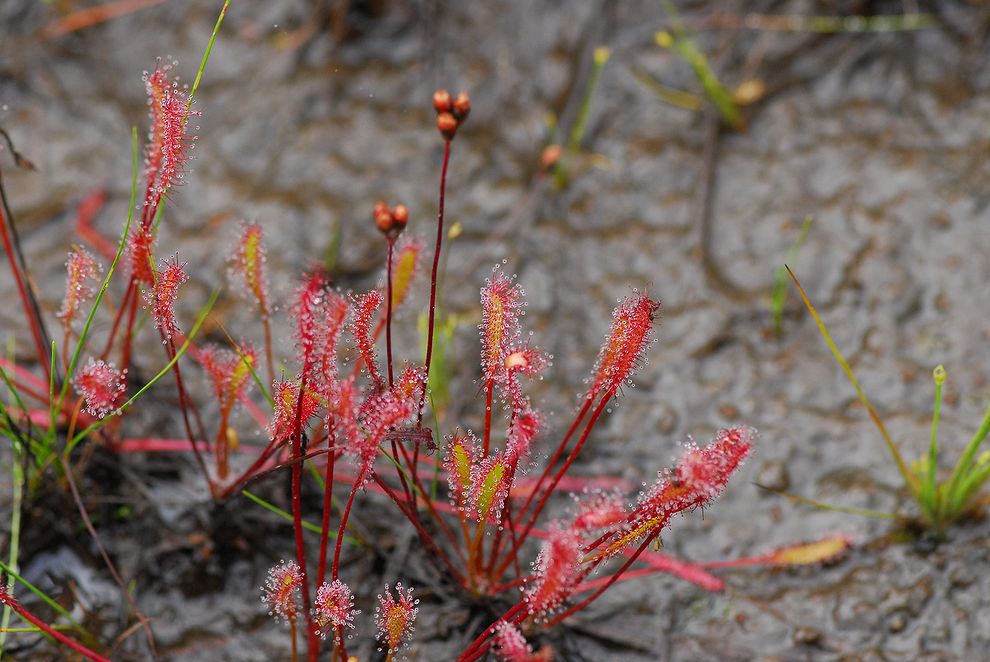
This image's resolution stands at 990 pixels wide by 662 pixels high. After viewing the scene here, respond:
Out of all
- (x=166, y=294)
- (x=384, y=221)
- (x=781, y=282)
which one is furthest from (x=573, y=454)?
(x=781, y=282)

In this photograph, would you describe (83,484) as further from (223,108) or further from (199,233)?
(223,108)

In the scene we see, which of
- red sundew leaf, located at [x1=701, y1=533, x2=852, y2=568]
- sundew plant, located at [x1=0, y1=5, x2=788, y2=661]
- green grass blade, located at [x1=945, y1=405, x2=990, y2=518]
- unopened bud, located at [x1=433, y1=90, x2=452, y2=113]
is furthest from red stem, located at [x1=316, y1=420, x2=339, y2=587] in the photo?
green grass blade, located at [x1=945, y1=405, x2=990, y2=518]

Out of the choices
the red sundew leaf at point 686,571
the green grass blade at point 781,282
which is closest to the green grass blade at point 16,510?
the red sundew leaf at point 686,571

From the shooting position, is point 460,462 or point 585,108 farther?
point 585,108

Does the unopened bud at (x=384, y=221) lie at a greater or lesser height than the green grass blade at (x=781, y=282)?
lesser

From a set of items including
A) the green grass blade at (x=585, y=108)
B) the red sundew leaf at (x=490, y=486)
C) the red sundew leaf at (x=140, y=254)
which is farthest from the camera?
the green grass blade at (x=585, y=108)

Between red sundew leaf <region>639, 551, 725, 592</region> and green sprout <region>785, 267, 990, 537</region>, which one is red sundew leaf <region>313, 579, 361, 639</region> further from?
green sprout <region>785, 267, 990, 537</region>

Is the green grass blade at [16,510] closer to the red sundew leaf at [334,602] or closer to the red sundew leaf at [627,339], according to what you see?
the red sundew leaf at [334,602]

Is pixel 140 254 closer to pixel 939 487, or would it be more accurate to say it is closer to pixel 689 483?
pixel 689 483
